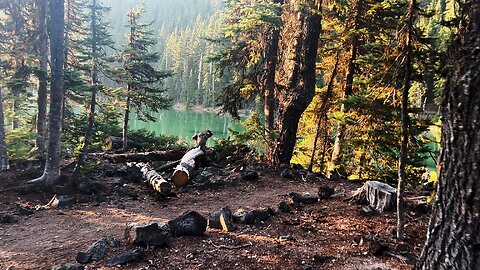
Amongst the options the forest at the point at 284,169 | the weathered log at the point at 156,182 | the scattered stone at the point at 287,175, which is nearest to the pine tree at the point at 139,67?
the forest at the point at 284,169

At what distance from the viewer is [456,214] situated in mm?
2730

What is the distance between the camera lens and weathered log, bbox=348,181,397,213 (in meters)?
6.42

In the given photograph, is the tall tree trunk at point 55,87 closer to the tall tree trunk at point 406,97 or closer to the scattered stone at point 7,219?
the scattered stone at point 7,219

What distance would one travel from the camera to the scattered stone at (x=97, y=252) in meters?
4.29

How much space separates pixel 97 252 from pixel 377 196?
511cm

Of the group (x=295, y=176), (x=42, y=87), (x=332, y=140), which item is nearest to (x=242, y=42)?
(x=295, y=176)

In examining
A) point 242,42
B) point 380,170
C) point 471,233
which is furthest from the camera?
point 242,42

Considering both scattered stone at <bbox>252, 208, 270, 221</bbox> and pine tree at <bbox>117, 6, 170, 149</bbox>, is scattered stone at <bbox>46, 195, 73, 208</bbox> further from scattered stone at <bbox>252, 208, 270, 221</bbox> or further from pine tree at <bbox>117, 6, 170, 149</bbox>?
pine tree at <bbox>117, 6, 170, 149</bbox>

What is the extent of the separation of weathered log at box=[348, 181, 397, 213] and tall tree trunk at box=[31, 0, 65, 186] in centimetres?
741

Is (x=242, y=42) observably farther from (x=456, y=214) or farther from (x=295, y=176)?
(x=456, y=214)

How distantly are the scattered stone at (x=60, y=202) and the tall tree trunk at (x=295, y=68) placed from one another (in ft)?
20.5

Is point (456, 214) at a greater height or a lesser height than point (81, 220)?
greater

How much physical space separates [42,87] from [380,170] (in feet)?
40.9

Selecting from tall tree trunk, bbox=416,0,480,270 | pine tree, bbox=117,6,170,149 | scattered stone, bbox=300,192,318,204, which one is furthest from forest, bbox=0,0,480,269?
pine tree, bbox=117,6,170,149
